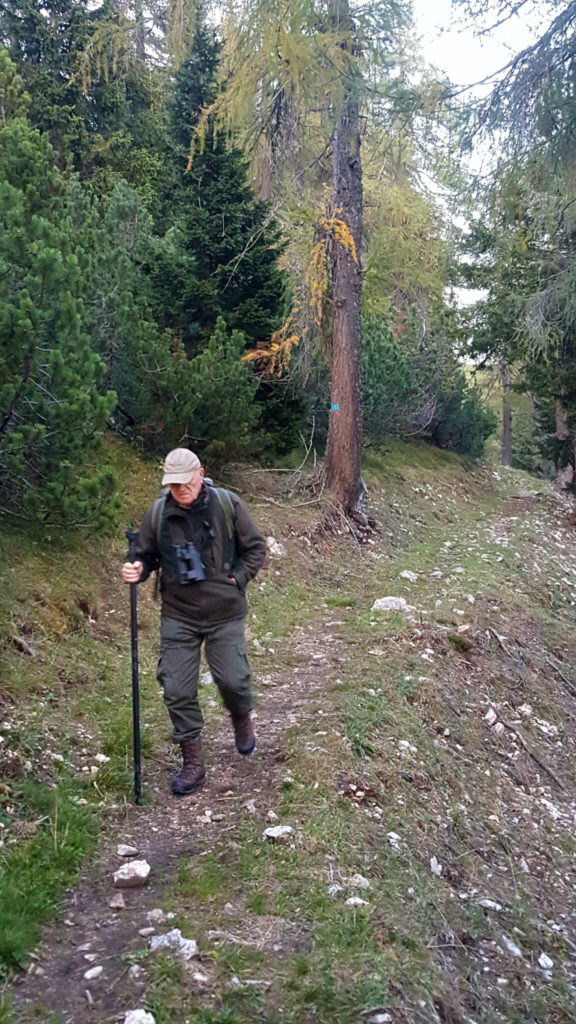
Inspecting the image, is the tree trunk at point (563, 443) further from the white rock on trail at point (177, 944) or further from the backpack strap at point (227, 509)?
the white rock on trail at point (177, 944)

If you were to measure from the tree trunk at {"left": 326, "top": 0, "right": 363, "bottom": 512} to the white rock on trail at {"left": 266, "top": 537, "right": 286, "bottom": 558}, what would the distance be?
85.4 inches

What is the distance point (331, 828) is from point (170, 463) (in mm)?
2221

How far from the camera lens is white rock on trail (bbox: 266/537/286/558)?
955cm

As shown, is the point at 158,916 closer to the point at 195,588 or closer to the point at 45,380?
the point at 195,588

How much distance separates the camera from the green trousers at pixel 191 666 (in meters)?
4.39

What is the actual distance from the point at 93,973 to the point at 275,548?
691cm

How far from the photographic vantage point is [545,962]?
12.0ft

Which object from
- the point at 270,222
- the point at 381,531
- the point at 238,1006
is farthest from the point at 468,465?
the point at 238,1006

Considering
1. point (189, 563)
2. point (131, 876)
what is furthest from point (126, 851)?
point (189, 563)

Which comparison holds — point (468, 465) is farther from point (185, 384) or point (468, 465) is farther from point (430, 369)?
point (185, 384)

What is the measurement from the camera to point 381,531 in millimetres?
12297

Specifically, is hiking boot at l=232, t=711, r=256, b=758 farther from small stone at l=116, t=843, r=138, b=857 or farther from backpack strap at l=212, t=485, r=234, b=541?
backpack strap at l=212, t=485, r=234, b=541

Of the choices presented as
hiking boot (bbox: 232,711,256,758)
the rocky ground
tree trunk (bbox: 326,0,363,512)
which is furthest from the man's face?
tree trunk (bbox: 326,0,363,512)

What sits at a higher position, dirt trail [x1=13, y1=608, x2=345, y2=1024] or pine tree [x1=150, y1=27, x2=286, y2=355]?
pine tree [x1=150, y1=27, x2=286, y2=355]
